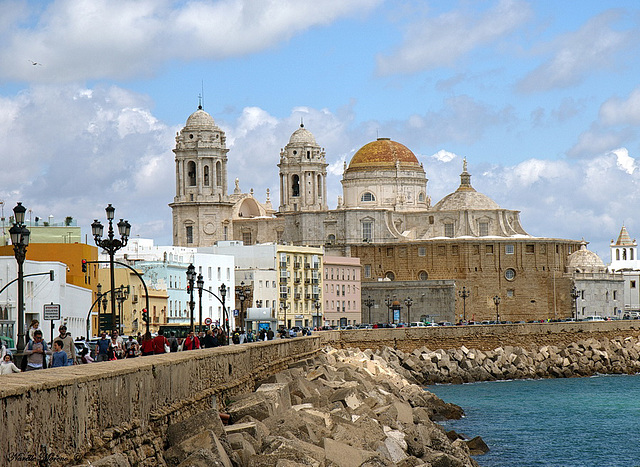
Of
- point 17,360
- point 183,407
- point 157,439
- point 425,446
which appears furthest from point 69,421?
point 425,446

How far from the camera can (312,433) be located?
14633mm

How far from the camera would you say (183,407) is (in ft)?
43.9

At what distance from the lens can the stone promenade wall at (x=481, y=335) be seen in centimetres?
5584

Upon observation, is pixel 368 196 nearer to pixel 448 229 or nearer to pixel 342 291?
pixel 448 229

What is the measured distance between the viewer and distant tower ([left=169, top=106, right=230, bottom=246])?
106625mm

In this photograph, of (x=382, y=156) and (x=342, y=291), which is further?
(x=382, y=156)

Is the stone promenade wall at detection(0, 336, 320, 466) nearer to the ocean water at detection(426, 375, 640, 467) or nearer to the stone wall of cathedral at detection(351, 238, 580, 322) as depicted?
the ocean water at detection(426, 375, 640, 467)

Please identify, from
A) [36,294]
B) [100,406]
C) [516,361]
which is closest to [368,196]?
[516,361]

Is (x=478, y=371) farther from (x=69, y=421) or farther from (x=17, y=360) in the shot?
(x=69, y=421)

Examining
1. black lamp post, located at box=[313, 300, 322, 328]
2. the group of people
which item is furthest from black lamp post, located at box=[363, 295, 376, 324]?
the group of people

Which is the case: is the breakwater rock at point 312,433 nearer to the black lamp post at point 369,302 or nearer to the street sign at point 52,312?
the street sign at point 52,312

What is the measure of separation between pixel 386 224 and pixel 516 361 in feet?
161

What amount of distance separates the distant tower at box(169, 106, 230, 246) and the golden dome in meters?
14.2

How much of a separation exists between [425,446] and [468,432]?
45.0 ft
